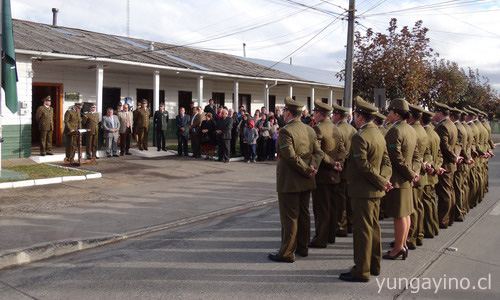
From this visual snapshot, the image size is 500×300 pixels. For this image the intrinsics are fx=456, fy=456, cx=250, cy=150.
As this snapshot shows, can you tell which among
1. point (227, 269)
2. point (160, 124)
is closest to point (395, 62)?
point (160, 124)

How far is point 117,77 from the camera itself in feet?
63.0

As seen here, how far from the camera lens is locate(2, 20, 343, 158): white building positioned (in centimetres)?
1366

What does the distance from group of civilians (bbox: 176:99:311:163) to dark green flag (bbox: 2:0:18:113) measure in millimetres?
6065

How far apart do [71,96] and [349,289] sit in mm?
15243

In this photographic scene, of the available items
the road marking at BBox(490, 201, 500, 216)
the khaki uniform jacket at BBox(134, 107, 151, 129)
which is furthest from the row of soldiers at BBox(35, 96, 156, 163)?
the road marking at BBox(490, 201, 500, 216)

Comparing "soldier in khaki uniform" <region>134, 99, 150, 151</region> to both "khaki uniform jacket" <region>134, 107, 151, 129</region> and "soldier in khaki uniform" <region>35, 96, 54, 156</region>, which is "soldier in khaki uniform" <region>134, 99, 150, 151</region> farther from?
"soldier in khaki uniform" <region>35, 96, 54, 156</region>

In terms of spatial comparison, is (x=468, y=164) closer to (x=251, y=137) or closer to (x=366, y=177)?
(x=366, y=177)

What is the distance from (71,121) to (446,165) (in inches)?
A: 409

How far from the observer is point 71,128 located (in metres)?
13.3

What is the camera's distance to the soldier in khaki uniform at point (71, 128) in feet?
43.4

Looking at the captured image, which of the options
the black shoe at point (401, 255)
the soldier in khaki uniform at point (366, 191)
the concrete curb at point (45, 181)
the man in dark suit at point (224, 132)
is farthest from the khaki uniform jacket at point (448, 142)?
the man in dark suit at point (224, 132)

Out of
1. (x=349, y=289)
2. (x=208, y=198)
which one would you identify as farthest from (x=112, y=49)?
(x=349, y=289)

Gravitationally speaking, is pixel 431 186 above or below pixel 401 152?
below

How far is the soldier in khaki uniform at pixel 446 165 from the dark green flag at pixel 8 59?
Result: 9416 mm
